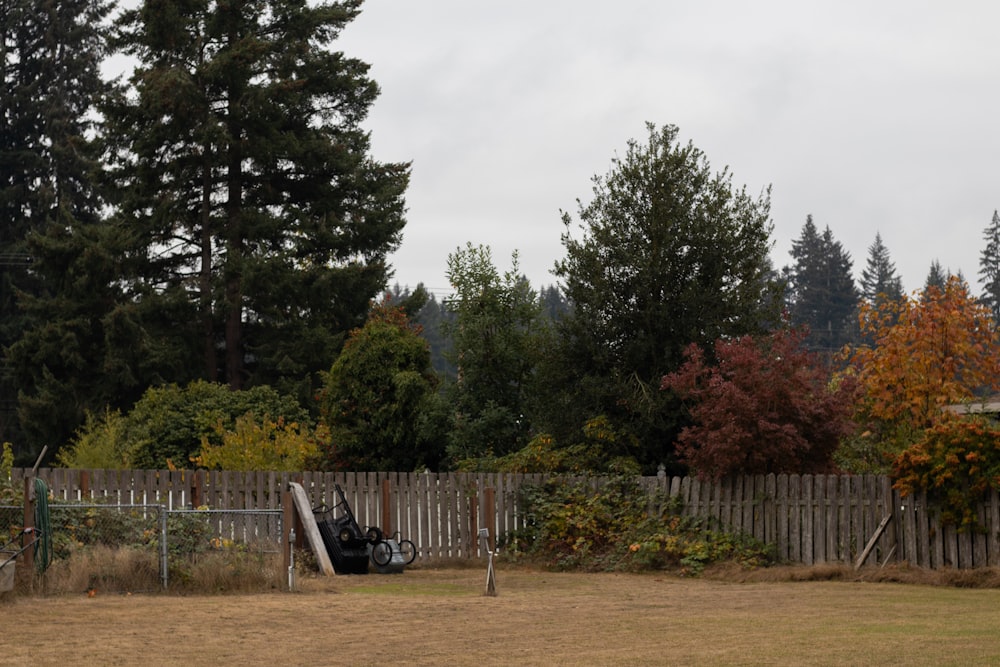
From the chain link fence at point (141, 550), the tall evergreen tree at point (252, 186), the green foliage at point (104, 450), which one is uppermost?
the tall evergreen tree at point (252, 186)

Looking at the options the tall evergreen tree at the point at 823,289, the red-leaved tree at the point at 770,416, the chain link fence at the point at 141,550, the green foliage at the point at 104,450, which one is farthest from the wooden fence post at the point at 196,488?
the tall evergreen tree at the point at 823,289

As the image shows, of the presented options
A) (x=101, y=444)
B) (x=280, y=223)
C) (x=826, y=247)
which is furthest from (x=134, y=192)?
(x=826, y=247)

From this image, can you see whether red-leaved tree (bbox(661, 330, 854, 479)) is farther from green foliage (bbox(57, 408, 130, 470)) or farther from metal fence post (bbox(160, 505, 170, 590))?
green foliage (bbox(57, 408, 130, 470))

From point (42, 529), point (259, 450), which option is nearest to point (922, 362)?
point (259, 450)

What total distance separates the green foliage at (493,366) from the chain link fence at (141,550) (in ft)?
30.2

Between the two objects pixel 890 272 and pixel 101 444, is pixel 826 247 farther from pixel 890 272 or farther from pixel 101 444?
pixel 101 444

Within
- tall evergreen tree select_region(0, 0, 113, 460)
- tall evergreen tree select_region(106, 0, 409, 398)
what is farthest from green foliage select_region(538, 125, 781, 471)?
tall evergreen tree select_region(0, 0, 113, 460)

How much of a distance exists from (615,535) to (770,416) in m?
3.53

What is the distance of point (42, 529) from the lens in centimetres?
1546

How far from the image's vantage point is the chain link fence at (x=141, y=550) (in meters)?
16.2

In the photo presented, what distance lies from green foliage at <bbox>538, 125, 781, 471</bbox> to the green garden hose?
11.7 metres

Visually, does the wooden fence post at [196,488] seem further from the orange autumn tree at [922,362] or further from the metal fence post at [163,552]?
the orange autumn tree at [922,362]

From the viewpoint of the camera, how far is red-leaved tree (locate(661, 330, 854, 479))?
771 inches

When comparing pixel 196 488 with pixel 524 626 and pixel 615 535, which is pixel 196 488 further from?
pixel 524 626
